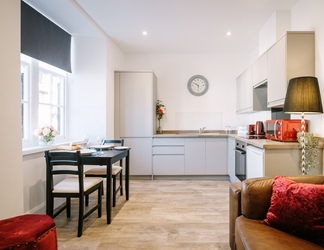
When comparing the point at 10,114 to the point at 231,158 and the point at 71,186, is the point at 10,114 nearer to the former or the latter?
the point at 71,186

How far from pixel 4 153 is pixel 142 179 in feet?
9.14

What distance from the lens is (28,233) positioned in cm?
129

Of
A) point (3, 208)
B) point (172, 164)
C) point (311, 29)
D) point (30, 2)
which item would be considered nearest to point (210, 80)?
point (172, 164)

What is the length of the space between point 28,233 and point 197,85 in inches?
164

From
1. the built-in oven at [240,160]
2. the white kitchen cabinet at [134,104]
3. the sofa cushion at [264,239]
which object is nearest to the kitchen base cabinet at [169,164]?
the white kitchen cabinet at [134,104]

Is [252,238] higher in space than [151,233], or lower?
higher

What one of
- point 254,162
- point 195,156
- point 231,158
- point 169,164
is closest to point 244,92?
point 231,158

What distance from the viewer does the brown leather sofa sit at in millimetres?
1181

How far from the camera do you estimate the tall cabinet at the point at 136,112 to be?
4.18 meters

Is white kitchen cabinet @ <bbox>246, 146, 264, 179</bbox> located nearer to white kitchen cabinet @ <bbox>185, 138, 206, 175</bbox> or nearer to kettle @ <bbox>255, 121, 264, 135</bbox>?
kettle @ <bbox>255, 121, 264, 135</bbox>

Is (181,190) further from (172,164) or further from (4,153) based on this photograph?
(4,153)

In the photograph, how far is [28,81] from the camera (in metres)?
2.74

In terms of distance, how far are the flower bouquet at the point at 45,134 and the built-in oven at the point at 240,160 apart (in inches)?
107

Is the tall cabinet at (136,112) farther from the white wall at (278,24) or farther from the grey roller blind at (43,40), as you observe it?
the white wall at (278,24)
